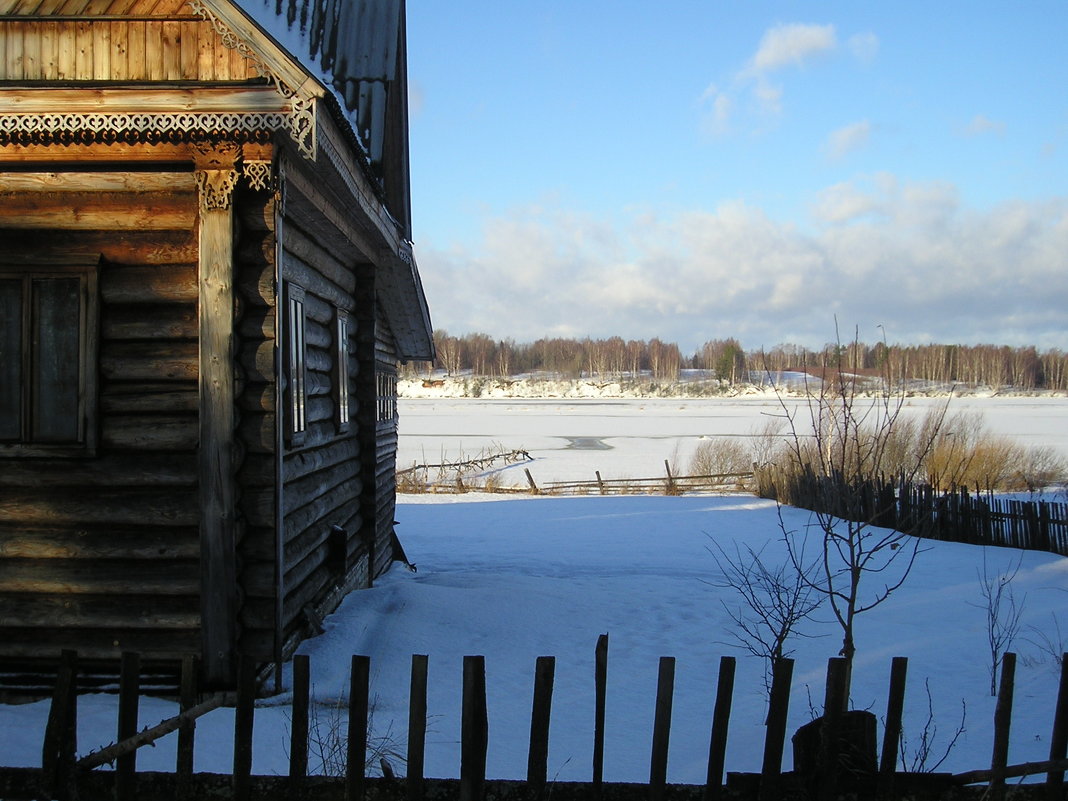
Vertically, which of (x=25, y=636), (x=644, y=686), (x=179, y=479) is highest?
(x=179, y=479)

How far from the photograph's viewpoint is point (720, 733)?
3043 millimetres

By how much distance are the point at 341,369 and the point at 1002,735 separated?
21.3 ft

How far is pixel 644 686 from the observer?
6.45 metres

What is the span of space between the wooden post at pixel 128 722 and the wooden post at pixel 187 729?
16 cm

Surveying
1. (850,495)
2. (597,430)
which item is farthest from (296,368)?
(597,430)

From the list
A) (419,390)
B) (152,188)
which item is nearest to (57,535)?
(152,188)

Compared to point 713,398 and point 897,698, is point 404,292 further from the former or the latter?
point 713,398

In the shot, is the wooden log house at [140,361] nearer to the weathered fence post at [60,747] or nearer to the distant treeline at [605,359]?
the weathered fence post at [60,747]

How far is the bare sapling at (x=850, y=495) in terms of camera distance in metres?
5.23

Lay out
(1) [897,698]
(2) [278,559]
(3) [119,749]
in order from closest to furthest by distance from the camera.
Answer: (3) [119,749], (1) [897,698], (2) [278,559]

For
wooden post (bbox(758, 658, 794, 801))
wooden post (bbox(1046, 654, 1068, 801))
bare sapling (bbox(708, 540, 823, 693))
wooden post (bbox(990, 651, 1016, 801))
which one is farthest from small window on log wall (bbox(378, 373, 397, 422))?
wooden post (bbox(1046, 654, 1068, 801))

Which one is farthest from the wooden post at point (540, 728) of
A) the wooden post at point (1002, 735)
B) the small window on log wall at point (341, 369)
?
the small window on log wall at point (341, 369)

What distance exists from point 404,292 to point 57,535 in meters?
5.88

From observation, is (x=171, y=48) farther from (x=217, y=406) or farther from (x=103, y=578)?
(x=103, y=578)
